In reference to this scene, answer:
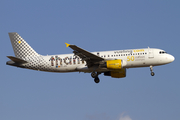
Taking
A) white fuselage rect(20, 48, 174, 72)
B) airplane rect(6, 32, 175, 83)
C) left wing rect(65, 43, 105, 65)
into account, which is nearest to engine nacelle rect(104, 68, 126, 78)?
airplane rect(6, 32, 175, 83)

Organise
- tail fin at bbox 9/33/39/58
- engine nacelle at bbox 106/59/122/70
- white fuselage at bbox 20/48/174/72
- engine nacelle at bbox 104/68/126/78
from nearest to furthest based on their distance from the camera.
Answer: engine nacelle at bbox 106/59/122/70, white fuselage at bbox 20/48/174/72, engine nacelle at bbox 104/68/126/78, tail fin at bbox 9/33/39/58

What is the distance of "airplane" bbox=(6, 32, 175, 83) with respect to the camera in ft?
159

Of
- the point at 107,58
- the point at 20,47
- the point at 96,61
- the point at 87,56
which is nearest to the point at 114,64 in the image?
the point at 107,58

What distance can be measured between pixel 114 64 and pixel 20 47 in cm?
1788

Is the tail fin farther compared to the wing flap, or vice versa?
the tail fin

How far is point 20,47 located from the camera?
55531 millimetres

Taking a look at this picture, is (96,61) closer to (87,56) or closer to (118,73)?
(87,56)

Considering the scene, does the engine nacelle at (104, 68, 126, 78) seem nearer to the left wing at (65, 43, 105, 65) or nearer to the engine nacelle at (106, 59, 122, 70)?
the engine nacelle at (106, 59, 122, 70)

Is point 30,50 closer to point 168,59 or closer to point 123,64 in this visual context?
point 123,64

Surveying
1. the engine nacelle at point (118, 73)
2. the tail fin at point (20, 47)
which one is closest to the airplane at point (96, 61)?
the engine nacelle at point (118, 73)

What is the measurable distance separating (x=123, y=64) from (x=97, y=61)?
4059 millimetres

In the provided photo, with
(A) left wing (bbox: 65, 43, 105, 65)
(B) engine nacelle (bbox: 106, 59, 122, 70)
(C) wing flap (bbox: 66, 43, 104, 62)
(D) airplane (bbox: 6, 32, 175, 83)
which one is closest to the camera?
(C) wing flap (bbox: 66, 43, 104, 62)

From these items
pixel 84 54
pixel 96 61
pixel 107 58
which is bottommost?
pixel 96 61

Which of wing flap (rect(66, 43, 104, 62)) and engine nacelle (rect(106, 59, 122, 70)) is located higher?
wing flap (rect(66, 43, 104, 62))
